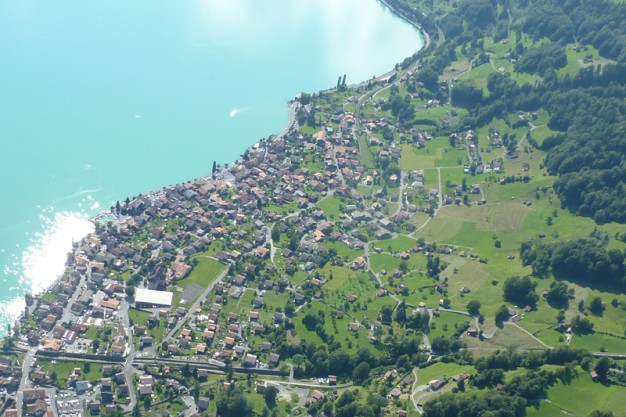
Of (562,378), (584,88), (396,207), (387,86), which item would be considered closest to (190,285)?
(396,207)

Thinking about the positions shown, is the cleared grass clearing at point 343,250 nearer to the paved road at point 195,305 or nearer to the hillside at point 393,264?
the hillside at point 393,264

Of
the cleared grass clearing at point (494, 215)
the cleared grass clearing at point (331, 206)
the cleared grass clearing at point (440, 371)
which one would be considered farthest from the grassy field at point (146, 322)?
the cleared grass clearing at point (494, 215)

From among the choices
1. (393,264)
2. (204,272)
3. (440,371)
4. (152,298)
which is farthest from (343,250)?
(152,298)

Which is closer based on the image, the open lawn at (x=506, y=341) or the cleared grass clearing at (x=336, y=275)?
the open lawn at (x=506, y=341)

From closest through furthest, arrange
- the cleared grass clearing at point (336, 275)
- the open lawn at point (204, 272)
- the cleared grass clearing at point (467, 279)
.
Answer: the open lawn at point (204, 272) < the cleared grass clearing at point (467, 279) < the cleared grass clearing at point (336, 275)

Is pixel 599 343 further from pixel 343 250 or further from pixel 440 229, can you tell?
pixel 343 250

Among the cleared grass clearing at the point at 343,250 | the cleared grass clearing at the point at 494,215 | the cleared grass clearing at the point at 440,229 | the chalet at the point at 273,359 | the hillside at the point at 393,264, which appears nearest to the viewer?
the hillside at the point at 393,264

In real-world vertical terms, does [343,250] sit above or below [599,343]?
above

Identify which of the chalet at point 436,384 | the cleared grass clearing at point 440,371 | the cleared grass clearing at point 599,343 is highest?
the cleared grass clearing at point 599,343
